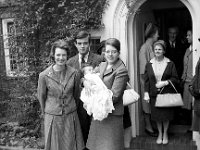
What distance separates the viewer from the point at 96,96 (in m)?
3.79

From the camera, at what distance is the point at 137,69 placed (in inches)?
232

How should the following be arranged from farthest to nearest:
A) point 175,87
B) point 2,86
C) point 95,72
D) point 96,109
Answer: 1. point 2,86
2. point 175,87
3. point 95,72
4. point 96,109

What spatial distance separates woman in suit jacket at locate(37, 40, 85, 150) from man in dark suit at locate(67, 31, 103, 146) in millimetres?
211

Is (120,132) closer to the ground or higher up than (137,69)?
closer to the ground

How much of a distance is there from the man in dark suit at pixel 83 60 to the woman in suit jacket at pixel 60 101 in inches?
8.3

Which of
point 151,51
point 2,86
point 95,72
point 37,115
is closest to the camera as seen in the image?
point 95,72

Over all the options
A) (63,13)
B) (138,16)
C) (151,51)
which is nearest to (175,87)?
(151,51)

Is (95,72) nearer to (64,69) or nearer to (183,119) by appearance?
(64,69)

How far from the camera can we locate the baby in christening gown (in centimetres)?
370

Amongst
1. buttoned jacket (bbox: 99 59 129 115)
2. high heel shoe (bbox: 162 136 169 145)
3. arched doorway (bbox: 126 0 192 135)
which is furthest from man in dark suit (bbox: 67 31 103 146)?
high heel shoe (bbox: 162 136 169 145)

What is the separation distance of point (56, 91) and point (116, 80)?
33.0 inches

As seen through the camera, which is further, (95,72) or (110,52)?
(95,72)

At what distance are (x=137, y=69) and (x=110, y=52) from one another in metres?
2.12

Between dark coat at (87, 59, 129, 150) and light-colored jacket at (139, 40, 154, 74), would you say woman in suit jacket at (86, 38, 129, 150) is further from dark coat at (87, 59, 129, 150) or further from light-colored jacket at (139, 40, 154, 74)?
light-colored jacket at (139, 40, 154, 74)
